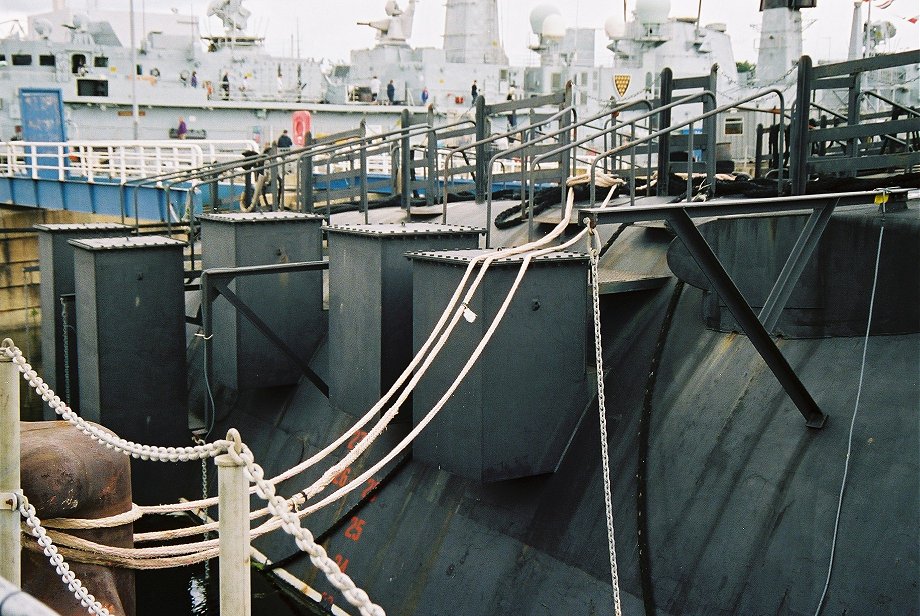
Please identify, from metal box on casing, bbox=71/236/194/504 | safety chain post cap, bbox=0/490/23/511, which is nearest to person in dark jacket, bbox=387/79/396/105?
metal box on casing, bbox=71/236/194/504

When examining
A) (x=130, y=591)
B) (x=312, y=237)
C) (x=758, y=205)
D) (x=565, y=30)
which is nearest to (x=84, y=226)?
(x=312, y=237)

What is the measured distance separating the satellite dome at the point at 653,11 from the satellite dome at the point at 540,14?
15.1ft

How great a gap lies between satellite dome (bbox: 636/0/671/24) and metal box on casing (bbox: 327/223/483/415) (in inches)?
1284

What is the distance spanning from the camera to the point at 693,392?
754 centimetres

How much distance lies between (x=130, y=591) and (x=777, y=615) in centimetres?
365

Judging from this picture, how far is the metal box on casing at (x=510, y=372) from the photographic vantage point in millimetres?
7281

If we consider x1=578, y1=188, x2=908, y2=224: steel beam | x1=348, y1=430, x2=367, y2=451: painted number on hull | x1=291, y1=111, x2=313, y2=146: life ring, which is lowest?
x1=348, y1=430, x2=367, y2=451: painted number on hull

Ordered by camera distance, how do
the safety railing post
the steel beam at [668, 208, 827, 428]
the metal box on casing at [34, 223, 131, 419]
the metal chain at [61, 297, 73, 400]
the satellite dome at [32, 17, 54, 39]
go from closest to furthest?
the safety railing post
the steel beam at [668, 208, 827, 428]
the metal chain at [61, 297, 73, 400]
the metal box on casing at [34, 223, 131, 419]
the satellite dome at [32, 17, 54, 39]

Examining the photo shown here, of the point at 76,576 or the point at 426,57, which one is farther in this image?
the point at 426,57

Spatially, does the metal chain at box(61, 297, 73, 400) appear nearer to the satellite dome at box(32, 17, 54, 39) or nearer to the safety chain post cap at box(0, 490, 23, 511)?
the safety chain post cap at box(0, 490, 23, 511)

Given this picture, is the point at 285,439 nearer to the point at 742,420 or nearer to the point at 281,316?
the point at 281,316

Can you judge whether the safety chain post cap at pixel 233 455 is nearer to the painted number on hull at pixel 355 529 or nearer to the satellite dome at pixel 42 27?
the painted number on hull at pixel 355 529

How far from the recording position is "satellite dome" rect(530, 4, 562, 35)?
1773 inches

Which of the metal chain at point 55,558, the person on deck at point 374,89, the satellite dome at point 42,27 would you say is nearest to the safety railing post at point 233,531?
the metal chain at point 55,558
